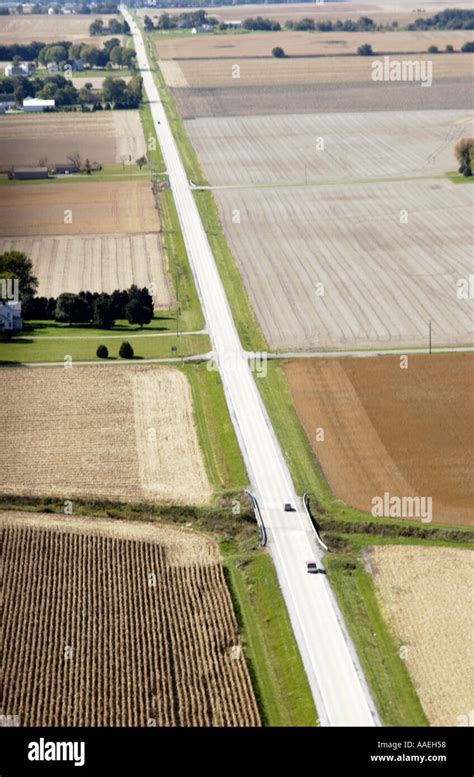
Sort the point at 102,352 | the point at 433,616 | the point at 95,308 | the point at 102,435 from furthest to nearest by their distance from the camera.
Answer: the point at 95,308
the point at 102,352
the point at 102,435
the point at 433,616

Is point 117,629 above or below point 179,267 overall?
above

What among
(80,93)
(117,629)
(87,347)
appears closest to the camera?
(117,629)

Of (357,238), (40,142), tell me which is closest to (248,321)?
(357,238)

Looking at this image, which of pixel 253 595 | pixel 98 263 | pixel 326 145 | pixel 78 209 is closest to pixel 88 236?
pixel 98 263

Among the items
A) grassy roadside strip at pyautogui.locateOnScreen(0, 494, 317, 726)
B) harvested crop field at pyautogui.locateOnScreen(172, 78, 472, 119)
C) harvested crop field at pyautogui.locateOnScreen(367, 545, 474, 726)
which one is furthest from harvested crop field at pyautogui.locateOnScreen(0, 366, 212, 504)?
harvested crop field at pyautogui.locateOnScreen(172, 78, 472, 119)

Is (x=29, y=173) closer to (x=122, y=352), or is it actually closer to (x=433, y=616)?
(x=122, y=352)

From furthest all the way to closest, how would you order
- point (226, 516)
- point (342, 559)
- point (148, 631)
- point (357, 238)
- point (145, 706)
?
point (357, 238), point (226, 516), point (342, 559), point (148, 631), point (145, 706)

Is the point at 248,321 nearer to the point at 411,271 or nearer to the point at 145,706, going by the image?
the point at 411,271

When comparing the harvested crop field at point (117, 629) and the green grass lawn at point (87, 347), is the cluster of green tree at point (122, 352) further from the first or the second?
the harvested crop field at point (117, 629)

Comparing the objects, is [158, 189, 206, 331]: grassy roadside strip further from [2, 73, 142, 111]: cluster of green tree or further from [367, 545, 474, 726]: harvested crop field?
[2, 73, 142, 111]: cluster of green tree
